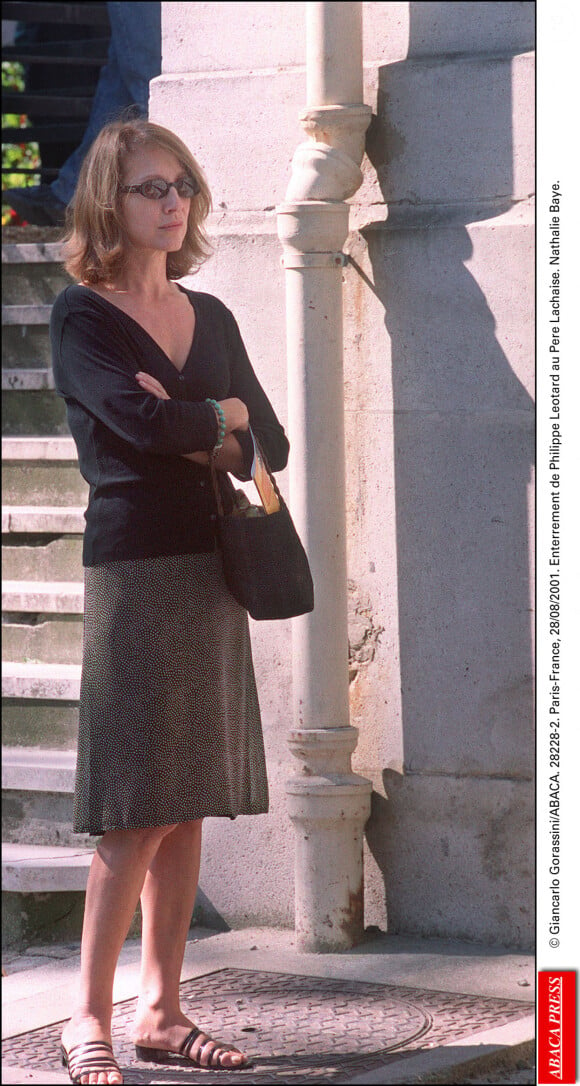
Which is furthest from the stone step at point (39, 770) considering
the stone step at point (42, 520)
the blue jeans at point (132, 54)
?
the blue jeans at point (132, 54)

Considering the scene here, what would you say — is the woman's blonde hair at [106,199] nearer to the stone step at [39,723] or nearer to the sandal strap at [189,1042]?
the sandal strap at [189,1042]

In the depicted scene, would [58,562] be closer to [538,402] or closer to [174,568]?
[174,568]

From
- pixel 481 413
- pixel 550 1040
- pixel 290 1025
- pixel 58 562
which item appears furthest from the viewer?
pixel 58 562

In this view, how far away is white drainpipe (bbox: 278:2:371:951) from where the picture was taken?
4.57 m

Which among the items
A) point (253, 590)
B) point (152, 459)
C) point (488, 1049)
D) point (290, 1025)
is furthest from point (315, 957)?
point (152, 459)

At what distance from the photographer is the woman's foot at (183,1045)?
12.3 ft

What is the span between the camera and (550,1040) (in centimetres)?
353

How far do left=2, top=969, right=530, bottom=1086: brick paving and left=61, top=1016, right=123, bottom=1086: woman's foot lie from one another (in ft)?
0.45

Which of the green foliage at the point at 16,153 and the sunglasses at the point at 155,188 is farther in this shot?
the green foliage at the point at 16,153

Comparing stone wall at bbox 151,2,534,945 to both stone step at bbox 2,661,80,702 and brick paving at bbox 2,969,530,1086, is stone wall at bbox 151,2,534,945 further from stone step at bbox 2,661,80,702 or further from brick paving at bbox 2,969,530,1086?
stone step at bbox 2,661,80,702

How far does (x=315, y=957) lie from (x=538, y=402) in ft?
5.74

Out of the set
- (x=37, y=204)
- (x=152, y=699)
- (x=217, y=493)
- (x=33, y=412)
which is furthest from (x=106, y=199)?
(x=37, y=204)

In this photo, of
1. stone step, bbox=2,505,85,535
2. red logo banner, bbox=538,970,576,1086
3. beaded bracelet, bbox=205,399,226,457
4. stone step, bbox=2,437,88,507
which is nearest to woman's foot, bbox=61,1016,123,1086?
red logo banner, bbox=538,970,576,1086

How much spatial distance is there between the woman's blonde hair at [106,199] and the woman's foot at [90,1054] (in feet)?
5.29
